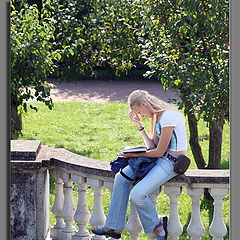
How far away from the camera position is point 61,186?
4695mm

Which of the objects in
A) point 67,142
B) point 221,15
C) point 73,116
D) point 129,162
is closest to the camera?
point 129,162

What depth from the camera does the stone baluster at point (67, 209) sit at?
457 centimetres

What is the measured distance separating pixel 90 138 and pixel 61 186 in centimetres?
781

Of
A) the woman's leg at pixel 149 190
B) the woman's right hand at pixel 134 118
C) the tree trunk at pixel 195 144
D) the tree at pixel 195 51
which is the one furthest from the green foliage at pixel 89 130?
the woman's leg at pixel 149 190

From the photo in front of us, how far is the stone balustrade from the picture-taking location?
13.8ft

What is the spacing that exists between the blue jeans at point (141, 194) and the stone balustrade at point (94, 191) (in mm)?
90

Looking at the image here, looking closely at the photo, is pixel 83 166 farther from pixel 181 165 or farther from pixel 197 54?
pixel 197 54

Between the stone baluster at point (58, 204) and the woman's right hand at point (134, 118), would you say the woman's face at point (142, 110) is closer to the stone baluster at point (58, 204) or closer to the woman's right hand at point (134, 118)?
the woman's right hand at point (134, 118)

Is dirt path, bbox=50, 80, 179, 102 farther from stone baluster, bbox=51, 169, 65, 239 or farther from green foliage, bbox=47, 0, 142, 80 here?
stone baluster, bbox=51, 169, 65, 239

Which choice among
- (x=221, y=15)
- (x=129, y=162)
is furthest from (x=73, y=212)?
(x=221, y=15)

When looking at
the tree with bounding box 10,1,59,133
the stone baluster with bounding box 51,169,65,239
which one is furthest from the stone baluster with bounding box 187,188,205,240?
the tree with bounding box 10,1,59,133

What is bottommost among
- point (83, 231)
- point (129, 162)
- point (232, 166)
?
point (83, 231)

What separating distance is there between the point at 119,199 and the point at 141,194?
0.57ft

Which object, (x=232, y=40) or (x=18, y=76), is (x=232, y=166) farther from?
(x=18, y=76)
